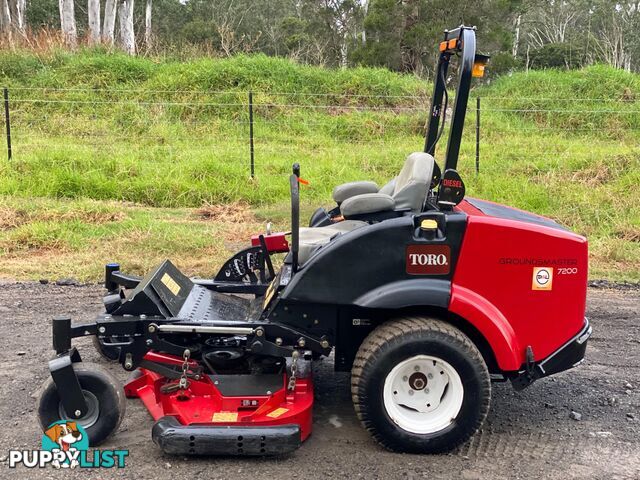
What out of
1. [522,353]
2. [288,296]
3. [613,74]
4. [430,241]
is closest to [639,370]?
[522,353]

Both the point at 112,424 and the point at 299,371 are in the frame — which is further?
the point at 299,371

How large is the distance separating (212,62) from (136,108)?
Result: 2673 millimetres

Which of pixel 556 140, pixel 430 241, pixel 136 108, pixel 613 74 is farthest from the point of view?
pixel 613 74

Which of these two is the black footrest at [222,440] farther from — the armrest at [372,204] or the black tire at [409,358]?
the armrest at [372,204]

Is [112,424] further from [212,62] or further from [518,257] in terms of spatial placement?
[212,62]

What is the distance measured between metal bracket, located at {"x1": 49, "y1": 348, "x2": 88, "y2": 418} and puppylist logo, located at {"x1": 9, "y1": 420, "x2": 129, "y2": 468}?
0.09 m

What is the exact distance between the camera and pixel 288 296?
3.76m

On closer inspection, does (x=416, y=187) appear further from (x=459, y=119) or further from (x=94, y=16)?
(x=94, y=16)

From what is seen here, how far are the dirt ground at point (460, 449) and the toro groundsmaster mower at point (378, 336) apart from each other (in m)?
0.11

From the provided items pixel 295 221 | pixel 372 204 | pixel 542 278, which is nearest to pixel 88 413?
pixel 295 221

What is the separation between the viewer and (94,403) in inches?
147

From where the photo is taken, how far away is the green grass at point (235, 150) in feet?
27.4

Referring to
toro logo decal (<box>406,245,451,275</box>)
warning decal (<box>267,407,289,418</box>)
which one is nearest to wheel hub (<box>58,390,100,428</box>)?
warning decal (<box>267,407,289,418</box>)

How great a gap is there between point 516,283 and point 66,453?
2.50 m
